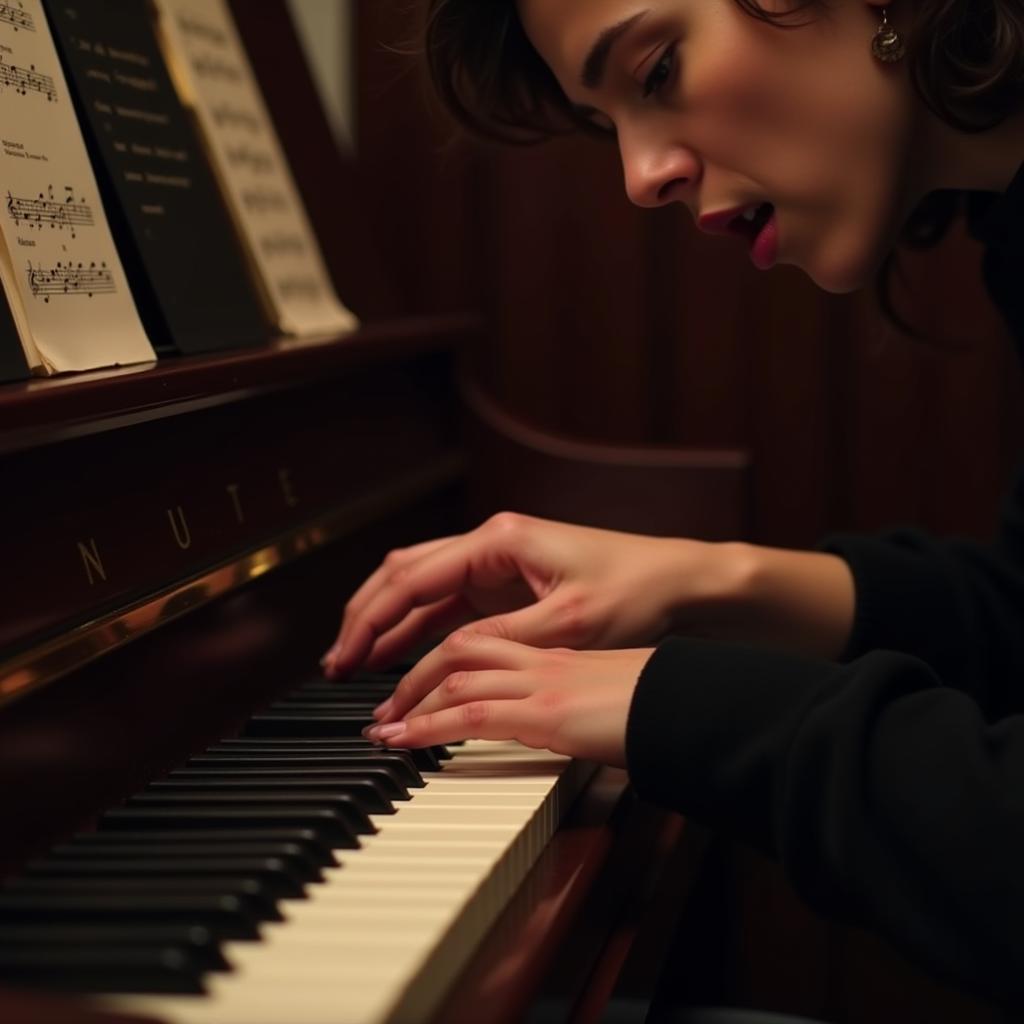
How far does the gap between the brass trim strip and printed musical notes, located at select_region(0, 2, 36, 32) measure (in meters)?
0.42

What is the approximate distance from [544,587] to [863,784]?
371 mm

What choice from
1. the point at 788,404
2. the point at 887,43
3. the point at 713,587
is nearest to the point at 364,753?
the point at 713,587

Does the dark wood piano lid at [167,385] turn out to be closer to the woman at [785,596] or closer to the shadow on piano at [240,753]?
the shadow on piano at [240,753]

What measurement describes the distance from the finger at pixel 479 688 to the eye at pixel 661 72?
497 mm

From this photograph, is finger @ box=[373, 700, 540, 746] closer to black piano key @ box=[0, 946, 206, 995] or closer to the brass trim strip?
the brass trim strip

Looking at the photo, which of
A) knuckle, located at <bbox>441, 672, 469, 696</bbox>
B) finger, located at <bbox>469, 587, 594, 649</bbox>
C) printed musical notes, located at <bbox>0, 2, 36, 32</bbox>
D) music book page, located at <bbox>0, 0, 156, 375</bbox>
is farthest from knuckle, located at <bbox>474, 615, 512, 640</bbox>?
printed musical notes, located at <bbox>0, 2, 36, 32</bbox>

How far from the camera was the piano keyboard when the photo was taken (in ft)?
1.88

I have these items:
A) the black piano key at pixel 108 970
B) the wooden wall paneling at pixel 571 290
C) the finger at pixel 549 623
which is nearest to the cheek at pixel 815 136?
the finger at pixel 549 623

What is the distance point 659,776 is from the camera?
81 cm

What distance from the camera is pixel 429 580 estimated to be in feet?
3.66

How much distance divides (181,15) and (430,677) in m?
0.78

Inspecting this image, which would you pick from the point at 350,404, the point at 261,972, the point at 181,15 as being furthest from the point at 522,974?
the point at 181,15

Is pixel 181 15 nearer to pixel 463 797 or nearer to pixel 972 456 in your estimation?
pixel 463 797

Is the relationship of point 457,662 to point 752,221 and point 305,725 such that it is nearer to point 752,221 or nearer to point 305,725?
point 305,725
